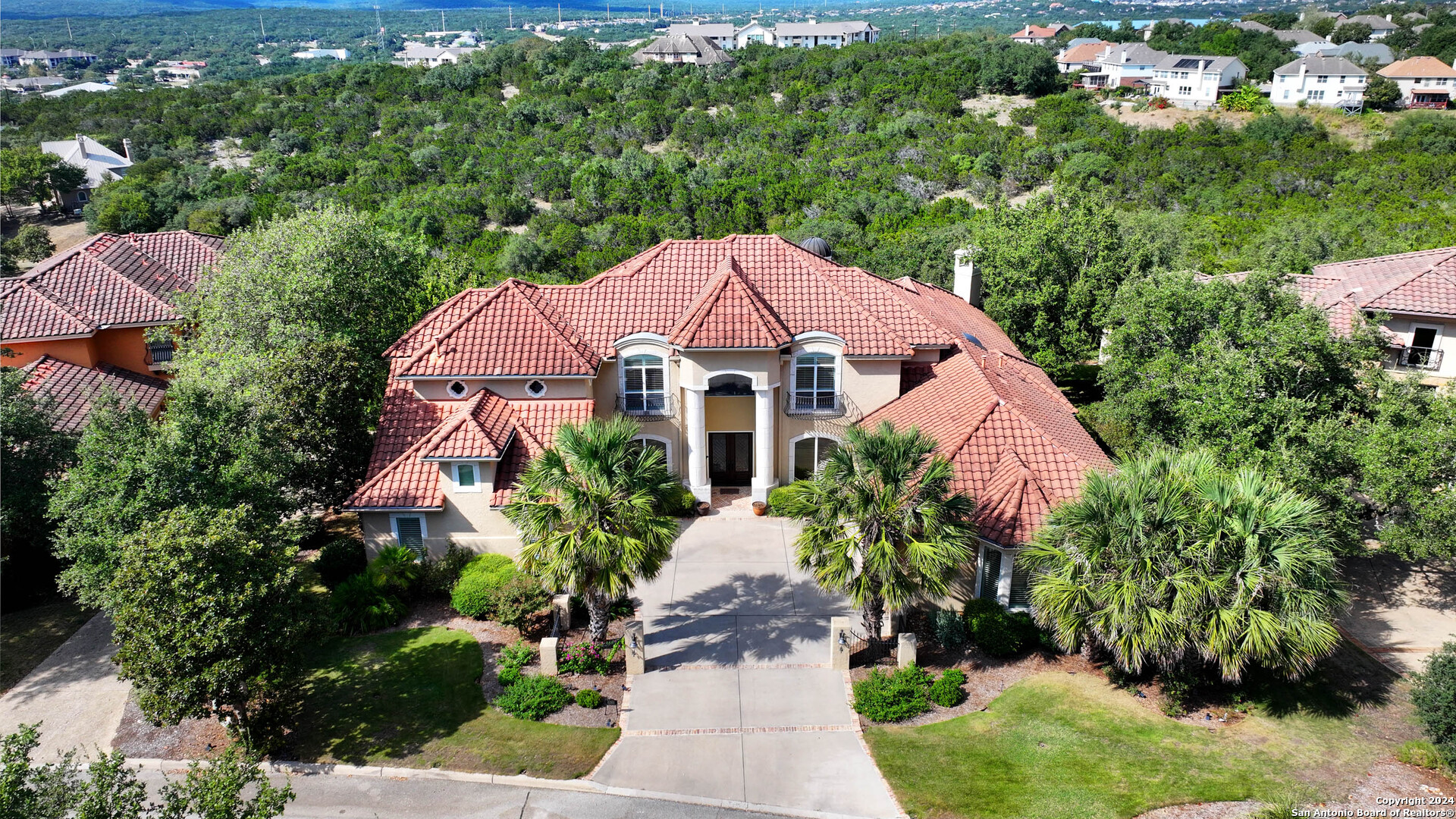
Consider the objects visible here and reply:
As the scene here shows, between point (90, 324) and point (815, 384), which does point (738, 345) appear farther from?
point (90, 324)

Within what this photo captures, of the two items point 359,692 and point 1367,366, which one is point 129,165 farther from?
point 1367,366

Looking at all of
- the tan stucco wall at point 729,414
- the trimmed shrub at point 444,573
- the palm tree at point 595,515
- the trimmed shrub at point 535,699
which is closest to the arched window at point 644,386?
the tan stucco wall at point 729,414

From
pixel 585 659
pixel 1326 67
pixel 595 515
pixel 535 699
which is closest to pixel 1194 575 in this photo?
pixel 595 515

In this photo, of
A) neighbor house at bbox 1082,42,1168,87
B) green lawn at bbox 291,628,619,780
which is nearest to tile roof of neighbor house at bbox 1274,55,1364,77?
neighbor house at bbox 1082,42,1168,87

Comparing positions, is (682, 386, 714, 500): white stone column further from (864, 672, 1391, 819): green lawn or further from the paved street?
the paved street

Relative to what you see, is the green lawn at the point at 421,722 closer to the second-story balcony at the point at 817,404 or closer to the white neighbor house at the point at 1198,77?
the second-story balcony at the point at 817,404

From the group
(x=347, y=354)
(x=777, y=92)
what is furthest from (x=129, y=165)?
(x=347, y=354)

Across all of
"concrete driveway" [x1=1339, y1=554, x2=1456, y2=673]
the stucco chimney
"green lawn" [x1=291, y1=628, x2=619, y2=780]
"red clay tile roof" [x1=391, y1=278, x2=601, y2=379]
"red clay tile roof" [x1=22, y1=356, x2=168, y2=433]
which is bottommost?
"green lawn" [x1=291, y1=628, x2=619, y2=780]
